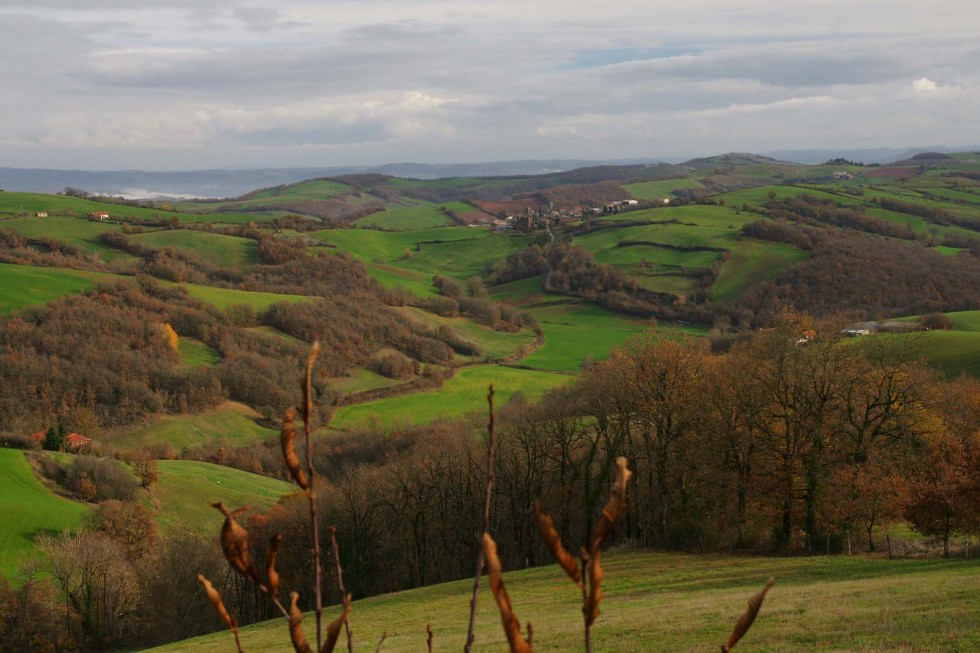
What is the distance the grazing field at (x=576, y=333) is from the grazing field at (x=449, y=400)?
4.82 metres

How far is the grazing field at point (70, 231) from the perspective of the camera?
138 metres

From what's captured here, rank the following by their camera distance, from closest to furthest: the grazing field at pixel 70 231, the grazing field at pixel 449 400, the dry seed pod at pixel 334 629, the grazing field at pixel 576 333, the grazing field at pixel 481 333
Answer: the dry seed pod at pixel 334 629, the grazing field at pixel 449 400, the grazing field at pixel 576 333, the grazing field at pixel 481 333, the grazing field at pixel 70 231

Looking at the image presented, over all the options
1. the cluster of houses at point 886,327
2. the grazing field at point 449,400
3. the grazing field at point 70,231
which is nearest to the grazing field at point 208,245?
the grazing field at point 70,231

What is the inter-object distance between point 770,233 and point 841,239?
42.8ft

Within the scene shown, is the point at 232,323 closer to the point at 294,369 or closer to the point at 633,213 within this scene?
the point at 294,369

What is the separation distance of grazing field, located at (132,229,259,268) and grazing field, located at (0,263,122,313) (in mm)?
27780

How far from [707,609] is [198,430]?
7718 cm

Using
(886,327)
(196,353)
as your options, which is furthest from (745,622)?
(196,353)

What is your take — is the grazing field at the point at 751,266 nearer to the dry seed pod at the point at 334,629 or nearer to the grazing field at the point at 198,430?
the grazing field at the point at 198,430

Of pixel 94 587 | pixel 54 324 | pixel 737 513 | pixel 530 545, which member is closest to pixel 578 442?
pixel 530 545

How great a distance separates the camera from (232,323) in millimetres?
116438

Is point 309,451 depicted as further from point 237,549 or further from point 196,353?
point 196,353

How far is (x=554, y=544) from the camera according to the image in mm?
2584

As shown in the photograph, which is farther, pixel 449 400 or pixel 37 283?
pixel 37 283
